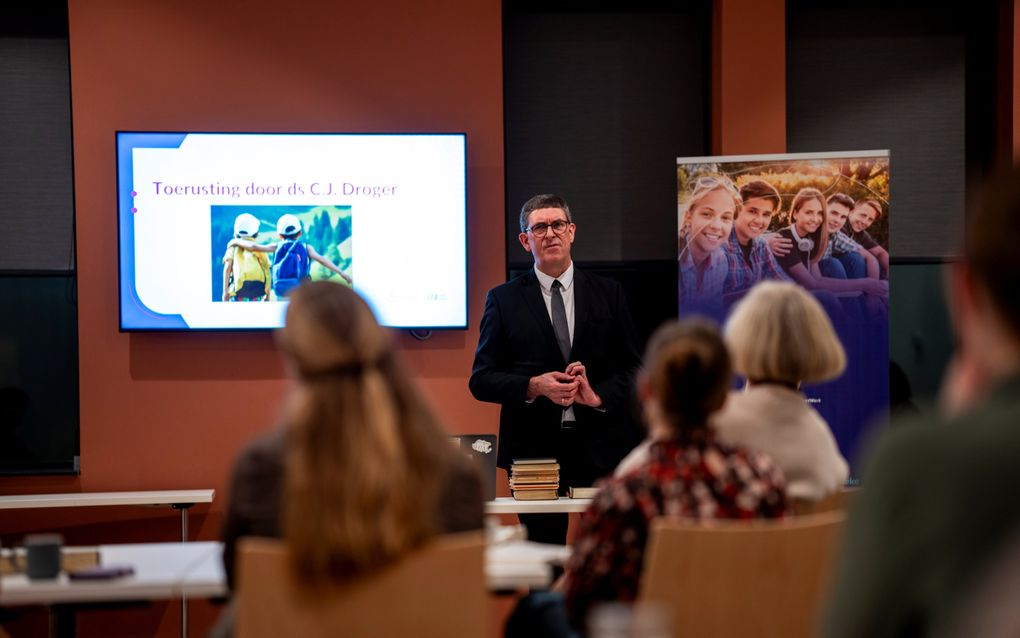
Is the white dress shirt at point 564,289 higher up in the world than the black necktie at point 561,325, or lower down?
higher up

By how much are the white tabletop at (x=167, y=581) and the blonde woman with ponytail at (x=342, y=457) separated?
1.59 ft

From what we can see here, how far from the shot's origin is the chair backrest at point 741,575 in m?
1.91

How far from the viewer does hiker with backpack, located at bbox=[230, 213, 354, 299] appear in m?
4.98

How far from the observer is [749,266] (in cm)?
491

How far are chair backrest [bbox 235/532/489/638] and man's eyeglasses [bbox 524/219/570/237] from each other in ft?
9.01

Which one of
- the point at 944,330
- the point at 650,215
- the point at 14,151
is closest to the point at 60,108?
the point at 14,151

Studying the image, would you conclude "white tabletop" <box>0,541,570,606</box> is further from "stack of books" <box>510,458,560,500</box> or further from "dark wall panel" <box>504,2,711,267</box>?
"dark wall panel" <box>504,2,711,267</box>

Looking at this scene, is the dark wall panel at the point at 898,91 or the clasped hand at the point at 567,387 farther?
the dark wall panel at the point at 898,91

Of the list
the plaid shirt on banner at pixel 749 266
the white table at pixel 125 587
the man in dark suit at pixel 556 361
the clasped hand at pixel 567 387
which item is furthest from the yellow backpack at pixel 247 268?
the white table at pixel 125 587

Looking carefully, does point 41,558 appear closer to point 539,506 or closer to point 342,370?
point 342,370

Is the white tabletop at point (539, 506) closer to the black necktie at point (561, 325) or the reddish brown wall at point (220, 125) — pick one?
the black necktie at point (561, 325)

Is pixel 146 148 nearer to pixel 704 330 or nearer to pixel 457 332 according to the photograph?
pixel 457 332

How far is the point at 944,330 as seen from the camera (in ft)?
17.7

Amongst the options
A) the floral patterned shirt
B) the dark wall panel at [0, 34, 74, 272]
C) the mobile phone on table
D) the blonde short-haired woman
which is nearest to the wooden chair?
the blonde short-haired woman
